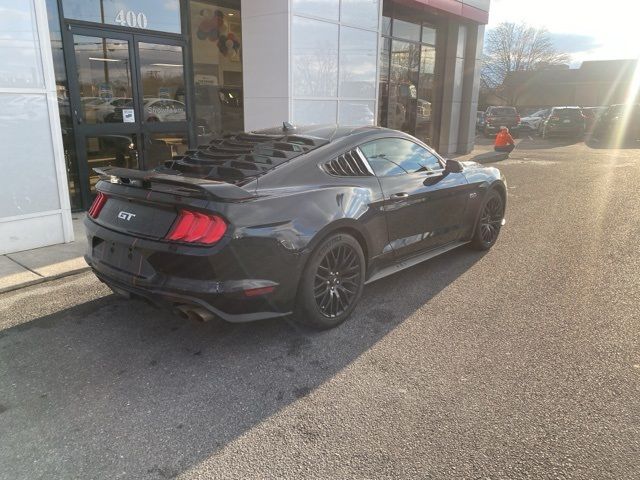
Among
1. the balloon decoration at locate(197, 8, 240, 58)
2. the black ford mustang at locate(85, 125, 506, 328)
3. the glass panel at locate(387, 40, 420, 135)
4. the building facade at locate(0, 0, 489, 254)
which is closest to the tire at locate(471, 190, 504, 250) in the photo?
the black ford mustang at locate(85, 125, 506, 328)

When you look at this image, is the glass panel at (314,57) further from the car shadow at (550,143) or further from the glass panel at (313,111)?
the car shadow at (550,143)

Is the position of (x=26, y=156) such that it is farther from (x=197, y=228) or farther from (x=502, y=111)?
(x=502, y=111)

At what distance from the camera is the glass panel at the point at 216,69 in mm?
9914

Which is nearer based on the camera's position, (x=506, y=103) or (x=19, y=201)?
(x=19, y=201)

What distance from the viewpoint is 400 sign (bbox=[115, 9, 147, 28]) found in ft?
25.6

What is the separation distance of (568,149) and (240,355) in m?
19.0

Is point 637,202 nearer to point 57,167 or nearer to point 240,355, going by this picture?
point 240,355

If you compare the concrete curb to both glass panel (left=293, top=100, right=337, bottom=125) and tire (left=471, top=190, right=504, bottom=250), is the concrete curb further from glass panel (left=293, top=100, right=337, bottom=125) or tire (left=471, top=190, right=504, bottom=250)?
glass panel (left=293, top=100, right=337, bottom=125)

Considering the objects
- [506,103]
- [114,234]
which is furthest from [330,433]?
[506,103]

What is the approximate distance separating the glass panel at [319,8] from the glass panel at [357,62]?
42 centimetres

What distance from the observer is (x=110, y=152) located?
8.05 metres

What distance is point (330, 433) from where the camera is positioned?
2707 mm

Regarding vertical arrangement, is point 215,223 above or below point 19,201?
above

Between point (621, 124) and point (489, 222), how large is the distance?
2022 centimetres
